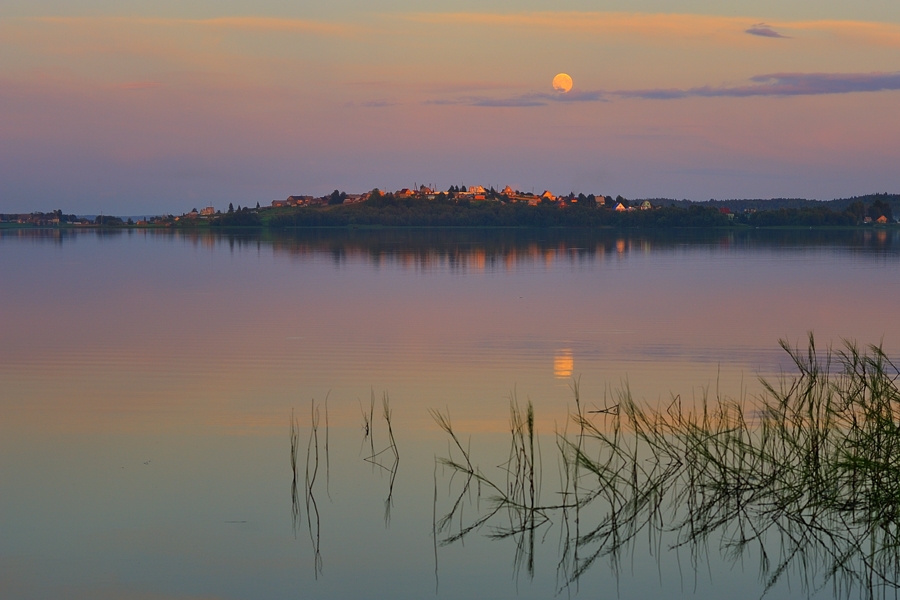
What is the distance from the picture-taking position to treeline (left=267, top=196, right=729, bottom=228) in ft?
491

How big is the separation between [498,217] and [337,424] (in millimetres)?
148018

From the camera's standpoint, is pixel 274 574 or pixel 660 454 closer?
pixel 274 574

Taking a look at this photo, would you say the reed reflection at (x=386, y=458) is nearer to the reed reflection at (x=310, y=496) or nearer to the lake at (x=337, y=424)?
the lake at (x=337, y=424)

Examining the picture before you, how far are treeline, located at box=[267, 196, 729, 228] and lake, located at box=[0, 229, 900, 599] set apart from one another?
122148 millimetres

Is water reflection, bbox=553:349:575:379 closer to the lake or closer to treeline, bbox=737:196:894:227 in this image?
the lake

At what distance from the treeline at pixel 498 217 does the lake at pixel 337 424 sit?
122 meters

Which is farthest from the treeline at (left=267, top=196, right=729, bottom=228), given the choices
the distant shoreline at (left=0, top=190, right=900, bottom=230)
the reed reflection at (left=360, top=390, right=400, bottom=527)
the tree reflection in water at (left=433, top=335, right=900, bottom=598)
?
the tree reflection in water at (left=433, top=335, right=900, bottom=598)

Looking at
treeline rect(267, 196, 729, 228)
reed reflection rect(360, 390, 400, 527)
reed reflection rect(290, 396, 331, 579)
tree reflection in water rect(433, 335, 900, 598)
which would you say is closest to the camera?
tree reflection in water rect(433, 335, 900, 598)

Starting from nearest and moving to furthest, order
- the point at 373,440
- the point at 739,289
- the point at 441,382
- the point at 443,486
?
1. the point at 443,486
2. the point at 373,440
3. the point at 441,382
4. the point at 739,289

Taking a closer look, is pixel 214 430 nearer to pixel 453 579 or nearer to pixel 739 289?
pixel 453 579

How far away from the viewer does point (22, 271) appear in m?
44.5

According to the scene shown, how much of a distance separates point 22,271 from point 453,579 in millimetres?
41440

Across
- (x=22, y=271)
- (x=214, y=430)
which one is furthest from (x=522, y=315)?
(x=22, y=271)

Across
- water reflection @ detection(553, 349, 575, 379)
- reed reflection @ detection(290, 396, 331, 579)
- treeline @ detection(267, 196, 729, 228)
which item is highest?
treeline @ detection(267, 196, 729, 228)
